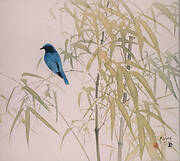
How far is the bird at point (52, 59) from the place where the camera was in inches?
48.4

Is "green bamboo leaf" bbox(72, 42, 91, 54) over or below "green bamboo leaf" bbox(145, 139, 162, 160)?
over

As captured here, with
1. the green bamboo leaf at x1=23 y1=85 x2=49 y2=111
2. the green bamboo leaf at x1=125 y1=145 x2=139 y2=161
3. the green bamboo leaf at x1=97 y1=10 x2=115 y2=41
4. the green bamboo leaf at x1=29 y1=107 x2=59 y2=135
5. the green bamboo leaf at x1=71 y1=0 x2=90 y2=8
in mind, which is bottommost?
the green bamboo leaf at x1=125 y1=145 x2=139 y2=161

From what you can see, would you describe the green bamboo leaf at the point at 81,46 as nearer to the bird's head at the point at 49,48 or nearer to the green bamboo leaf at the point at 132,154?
the bird's head at the point at 49,48

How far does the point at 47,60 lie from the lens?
4.04 ft

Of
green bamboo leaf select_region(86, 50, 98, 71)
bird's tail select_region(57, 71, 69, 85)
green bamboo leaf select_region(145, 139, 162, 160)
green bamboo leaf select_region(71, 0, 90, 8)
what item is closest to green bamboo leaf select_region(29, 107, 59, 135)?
bird's tail select_region(57, 71, 69, 85)

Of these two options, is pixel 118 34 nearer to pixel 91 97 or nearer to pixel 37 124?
pixel 91 97

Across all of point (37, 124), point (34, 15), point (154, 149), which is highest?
point (34, 15)

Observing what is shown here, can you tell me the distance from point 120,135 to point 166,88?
1.00ft

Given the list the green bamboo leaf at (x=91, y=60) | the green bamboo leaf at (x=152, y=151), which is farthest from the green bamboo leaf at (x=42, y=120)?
the green bamboo leaf at (x=152, y=151)

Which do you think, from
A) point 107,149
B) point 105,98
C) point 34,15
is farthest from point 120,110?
point 34,15

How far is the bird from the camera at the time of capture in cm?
123
